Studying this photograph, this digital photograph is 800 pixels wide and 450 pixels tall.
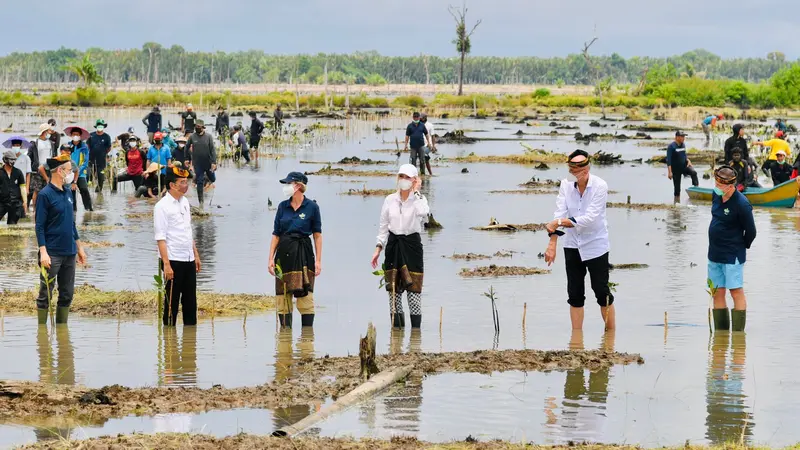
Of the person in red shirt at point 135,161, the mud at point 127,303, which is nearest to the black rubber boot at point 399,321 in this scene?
the mud at point 127,303

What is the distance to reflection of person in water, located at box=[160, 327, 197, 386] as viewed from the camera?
10320mm

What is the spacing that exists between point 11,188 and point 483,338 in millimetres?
10982

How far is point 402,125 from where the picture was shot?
6656cm

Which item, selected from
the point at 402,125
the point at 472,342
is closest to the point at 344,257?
the point at 472,342

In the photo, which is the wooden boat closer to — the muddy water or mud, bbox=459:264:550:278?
the muddy water

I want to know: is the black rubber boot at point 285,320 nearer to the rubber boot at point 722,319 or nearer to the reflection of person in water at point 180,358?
the reflection of person in water at point 180,358

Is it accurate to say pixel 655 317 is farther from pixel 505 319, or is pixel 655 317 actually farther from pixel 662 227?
pixel 662 227

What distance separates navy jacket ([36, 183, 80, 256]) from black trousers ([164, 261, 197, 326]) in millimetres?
1031

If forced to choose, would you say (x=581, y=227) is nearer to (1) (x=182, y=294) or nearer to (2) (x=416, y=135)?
(1) (x=182, y=294)

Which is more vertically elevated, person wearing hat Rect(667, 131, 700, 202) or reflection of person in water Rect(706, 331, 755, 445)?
person wearing hat Rect(667, 131, 700, 202)

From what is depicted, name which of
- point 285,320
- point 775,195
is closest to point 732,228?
point 285,320

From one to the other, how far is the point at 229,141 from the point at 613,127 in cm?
3172

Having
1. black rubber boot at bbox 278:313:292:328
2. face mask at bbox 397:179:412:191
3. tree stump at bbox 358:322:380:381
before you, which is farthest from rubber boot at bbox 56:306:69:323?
tree stump at bbox 358:322:380:381

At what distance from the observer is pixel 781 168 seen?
26531 millimetres
